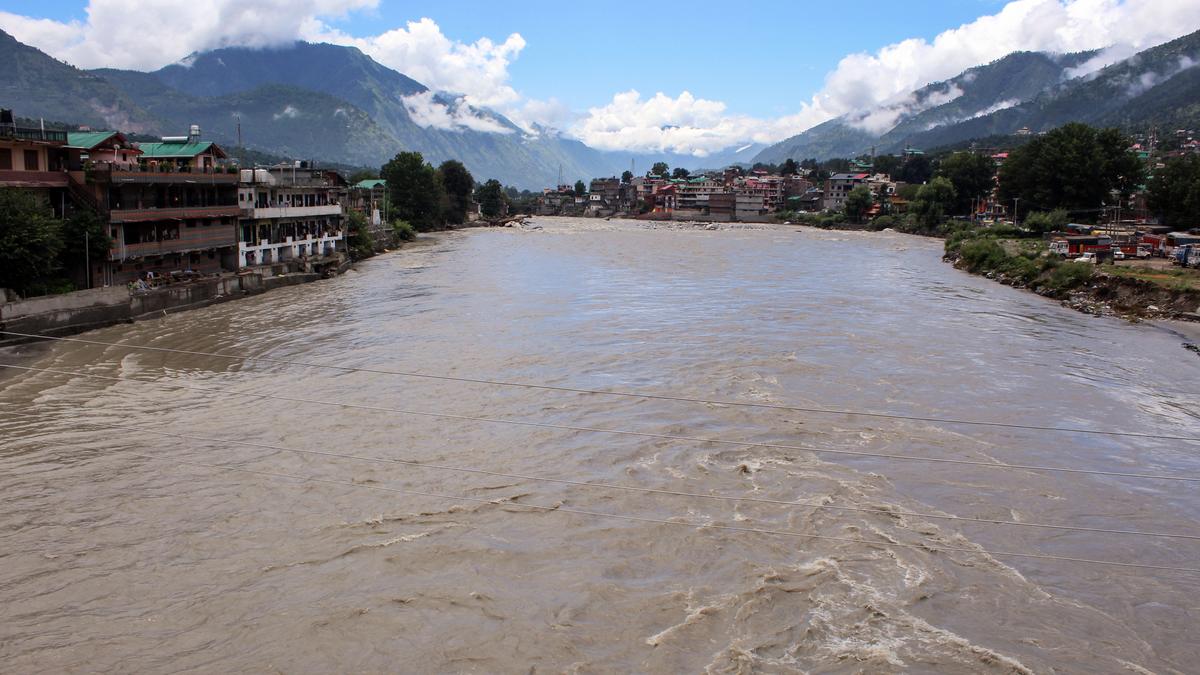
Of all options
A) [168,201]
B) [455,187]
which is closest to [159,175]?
[168,201]

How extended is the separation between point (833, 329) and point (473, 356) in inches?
336

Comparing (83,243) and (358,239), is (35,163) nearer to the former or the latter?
(83,243)

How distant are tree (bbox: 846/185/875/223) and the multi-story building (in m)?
50.1

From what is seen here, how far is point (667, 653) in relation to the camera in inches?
241

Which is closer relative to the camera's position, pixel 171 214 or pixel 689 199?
pixel 171 214

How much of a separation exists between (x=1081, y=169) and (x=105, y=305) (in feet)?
156

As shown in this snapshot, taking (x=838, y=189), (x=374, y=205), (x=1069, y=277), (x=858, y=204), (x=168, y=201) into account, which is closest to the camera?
(x=168, y=201)

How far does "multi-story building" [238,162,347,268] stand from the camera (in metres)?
28.2

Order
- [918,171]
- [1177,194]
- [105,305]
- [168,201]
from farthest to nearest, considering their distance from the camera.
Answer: [918,171] < [1177,194] < [168,201] < [105,305]

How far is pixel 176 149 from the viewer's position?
26.4 meters

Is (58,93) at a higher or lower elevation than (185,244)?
higher

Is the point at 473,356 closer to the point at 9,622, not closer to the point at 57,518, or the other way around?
the point at 57,518

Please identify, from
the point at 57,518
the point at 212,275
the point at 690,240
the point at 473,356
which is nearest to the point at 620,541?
the point at 57,518

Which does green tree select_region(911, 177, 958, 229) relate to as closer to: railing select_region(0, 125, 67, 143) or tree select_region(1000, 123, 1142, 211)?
tree select_region(1000, 123, 1142, 211)
